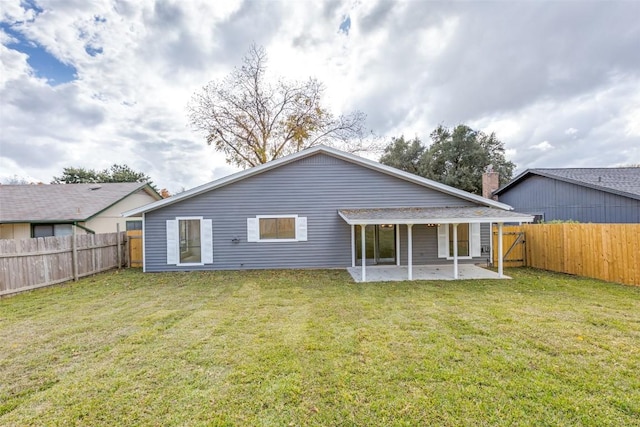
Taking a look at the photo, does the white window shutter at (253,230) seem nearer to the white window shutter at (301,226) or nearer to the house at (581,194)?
the white window shutter at (301,226)

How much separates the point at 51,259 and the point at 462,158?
98.0 feet

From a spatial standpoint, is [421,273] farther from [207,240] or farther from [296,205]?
[207,240]

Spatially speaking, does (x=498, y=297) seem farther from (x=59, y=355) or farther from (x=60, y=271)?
(x=60, y=271)

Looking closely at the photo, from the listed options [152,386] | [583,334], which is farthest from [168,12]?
[583,334]

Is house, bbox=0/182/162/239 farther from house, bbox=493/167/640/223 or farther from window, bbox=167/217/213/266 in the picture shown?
house, bbox=493/167/640/223

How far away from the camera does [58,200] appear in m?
14.9

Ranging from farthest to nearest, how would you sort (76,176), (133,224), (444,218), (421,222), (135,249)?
(76,176), (133,224), (135,249), (444,218), (421,222)

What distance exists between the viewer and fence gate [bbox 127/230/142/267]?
11570 mm

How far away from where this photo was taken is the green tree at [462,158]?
88.7ft

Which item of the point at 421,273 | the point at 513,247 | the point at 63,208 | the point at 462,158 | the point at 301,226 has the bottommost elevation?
the point at 421,273

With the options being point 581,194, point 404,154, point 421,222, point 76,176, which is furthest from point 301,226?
point 76,176

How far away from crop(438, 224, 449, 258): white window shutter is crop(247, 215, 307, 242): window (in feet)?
16.9

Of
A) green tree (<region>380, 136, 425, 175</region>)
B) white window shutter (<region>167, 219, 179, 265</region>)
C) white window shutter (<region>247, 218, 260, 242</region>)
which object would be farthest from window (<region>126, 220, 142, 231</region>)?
green tree (<region>380, 136, 425, 175</region>)

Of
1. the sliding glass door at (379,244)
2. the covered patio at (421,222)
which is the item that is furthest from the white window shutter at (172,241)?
the sliding glass door at (379,244)
